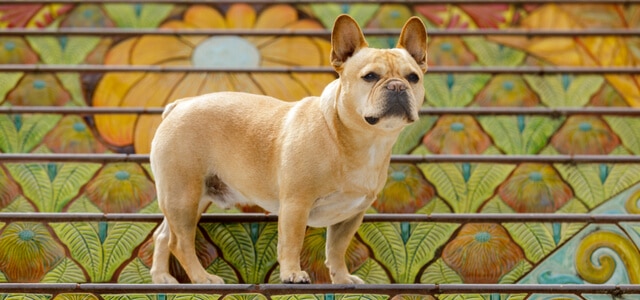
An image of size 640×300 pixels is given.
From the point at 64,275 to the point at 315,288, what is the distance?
40.1 inches

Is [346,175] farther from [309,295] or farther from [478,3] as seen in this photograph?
[478,3]

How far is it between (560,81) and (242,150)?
2.08 m

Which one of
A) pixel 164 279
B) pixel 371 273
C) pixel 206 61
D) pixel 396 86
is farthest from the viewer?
pixel 206 61

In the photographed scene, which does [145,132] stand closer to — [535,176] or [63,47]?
[63,47]

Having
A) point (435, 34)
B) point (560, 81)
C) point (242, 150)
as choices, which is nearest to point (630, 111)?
point (560, 81)

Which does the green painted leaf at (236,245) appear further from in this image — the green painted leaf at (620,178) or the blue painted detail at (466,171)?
the green painted leaf at (620,178)

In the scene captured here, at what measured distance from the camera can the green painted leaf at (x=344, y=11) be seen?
5.71 m

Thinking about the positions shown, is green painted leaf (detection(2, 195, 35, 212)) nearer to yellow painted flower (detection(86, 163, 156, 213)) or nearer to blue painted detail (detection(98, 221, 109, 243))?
yellow painted flower (detection(86, 163, 156, 213))

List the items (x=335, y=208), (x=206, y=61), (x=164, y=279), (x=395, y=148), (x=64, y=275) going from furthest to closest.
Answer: (x=206, y=61) → (x=395, y=148) → (x=64, y=275) → (x=164, y=279) → (x=335, y=208)

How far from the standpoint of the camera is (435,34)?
5480mm

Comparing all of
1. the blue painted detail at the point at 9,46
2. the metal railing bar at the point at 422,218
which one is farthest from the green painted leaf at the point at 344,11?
the metal railing bar at the point at 422,218

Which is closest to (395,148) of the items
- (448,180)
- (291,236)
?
(448,180)

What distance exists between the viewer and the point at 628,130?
15.6 ft

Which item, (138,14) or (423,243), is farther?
(138,14)
